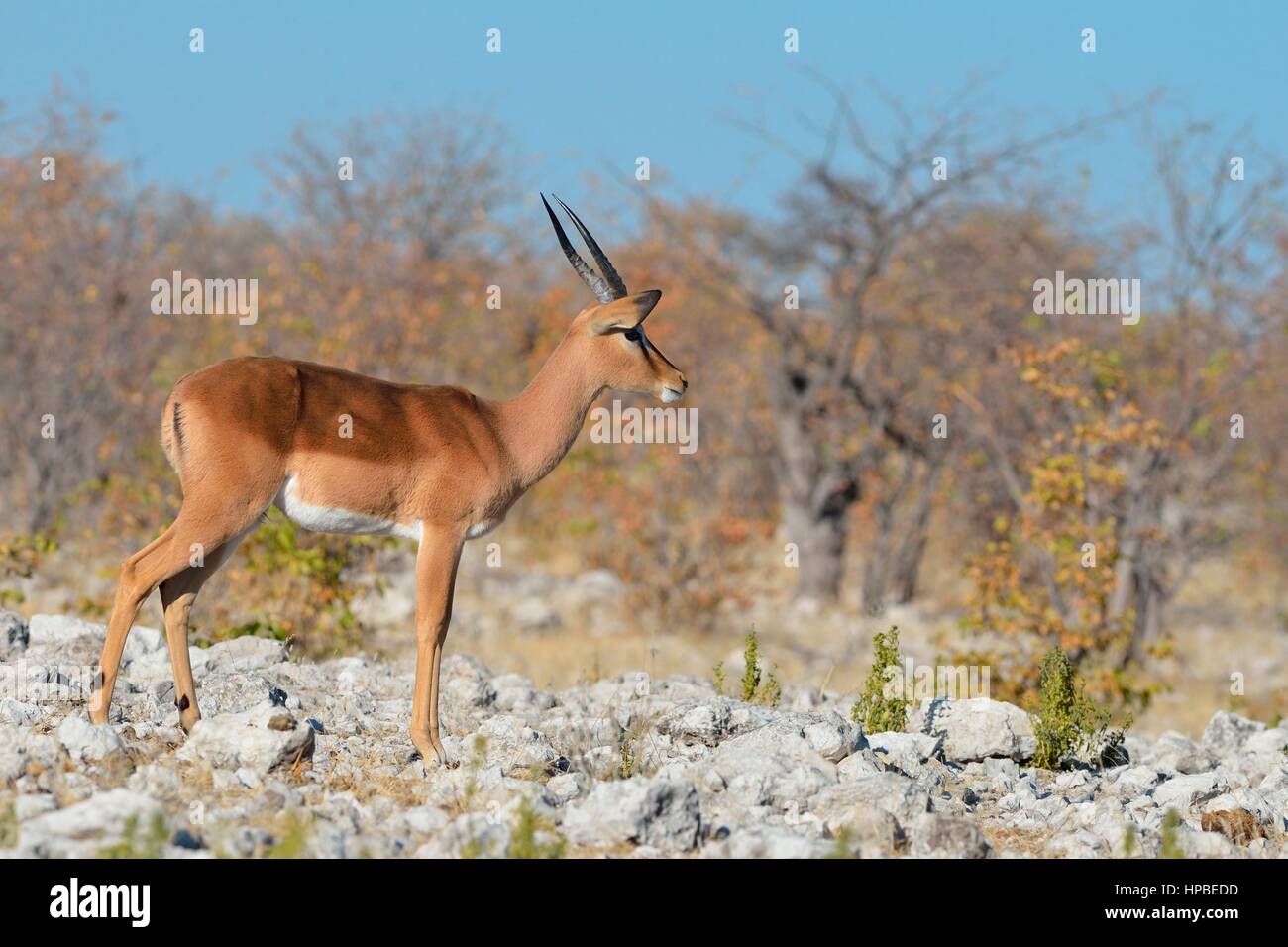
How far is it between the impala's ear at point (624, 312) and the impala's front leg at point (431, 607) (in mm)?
1340

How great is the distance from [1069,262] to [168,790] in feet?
50.0

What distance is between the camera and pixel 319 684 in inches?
368

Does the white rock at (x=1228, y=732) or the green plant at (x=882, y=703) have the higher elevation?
the green plant at (x=882, y=703)

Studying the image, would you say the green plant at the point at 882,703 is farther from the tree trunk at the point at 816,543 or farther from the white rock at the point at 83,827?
the tree trunk at the point at 816,543

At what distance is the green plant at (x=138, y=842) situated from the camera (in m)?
5.33

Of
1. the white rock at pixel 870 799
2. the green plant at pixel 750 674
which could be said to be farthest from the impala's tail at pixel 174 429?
the green plant at pixel 750 674

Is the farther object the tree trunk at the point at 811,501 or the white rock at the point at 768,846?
the tree trunk at the point at 811,501

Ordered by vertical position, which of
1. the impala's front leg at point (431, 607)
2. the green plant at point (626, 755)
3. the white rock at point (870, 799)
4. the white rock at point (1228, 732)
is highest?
the impala's front leg at point (431, 607)

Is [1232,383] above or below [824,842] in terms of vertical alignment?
above

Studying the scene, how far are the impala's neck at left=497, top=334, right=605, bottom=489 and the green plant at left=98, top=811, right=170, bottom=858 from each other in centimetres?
302

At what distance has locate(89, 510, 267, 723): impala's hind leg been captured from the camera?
7328 millimetres
